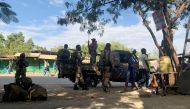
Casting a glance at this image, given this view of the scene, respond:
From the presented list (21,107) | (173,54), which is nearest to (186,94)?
(173,54)

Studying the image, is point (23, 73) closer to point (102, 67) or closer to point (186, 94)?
point (102, 67)

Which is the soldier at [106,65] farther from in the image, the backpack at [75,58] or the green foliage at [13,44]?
the green foliage at [13,44]

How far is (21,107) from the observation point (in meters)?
12.0

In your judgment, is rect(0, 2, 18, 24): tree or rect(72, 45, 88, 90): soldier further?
rect(72, 45, 88, 90): soldier

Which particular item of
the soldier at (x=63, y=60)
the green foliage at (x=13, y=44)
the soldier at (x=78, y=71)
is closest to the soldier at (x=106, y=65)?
the soldier at (x=78, y=71)

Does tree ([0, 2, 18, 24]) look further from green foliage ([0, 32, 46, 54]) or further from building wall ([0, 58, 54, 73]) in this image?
green foliage ([0, 32, 46, 54])

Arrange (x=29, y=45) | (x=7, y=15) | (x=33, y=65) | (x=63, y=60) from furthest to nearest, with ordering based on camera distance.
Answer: (x=29, y=45)
(x=33, y=65)
(x=63, y=60)
(x=7, y=15)

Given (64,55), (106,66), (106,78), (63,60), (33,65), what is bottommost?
(106,78)

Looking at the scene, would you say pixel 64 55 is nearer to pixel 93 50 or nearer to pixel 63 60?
pixel 63 60

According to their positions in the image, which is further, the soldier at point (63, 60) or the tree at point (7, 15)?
the soldier at point (63, 60)

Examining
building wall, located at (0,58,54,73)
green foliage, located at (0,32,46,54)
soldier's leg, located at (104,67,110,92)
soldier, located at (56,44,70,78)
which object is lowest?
soldier's leg, located at (104,67,110,92)

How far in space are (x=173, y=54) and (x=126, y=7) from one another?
11.7 feet

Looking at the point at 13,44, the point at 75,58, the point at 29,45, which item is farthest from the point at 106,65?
the point at 29,45

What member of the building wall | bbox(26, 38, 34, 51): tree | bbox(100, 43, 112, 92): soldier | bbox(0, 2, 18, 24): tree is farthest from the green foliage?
bbox(0, 2, 18, 24): tree
